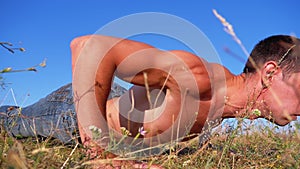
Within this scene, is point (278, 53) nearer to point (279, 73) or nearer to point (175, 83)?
point (279, 73)

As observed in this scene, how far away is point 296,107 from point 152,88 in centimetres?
125

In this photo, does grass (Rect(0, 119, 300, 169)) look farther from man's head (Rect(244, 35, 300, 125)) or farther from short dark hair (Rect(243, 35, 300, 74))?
short dark hair (Rect(243, 35, 300, 74))

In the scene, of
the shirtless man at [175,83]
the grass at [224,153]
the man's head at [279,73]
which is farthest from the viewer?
the man's head at [279,73]

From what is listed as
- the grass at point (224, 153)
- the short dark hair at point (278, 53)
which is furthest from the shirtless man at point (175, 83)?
the grass at point (224, 153)

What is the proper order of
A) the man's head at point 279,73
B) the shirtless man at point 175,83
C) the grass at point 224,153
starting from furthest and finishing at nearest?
the man's head at point 279,73 → the shirtless man at point 175,83 → the grass at point 224,153

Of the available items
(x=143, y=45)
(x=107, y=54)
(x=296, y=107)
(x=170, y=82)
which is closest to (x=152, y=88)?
(x=170, y=82)

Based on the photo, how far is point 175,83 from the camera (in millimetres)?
2688

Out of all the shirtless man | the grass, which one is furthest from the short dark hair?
the grass

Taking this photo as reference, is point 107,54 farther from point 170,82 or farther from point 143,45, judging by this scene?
point 170,82

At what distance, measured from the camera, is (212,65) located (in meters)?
2.93

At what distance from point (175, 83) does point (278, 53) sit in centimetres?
93

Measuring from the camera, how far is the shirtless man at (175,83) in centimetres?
195

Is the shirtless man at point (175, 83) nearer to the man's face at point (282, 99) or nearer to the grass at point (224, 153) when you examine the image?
the man's face at point (282, 99)

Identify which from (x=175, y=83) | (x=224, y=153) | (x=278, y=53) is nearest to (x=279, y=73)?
(x=278, y=53)
